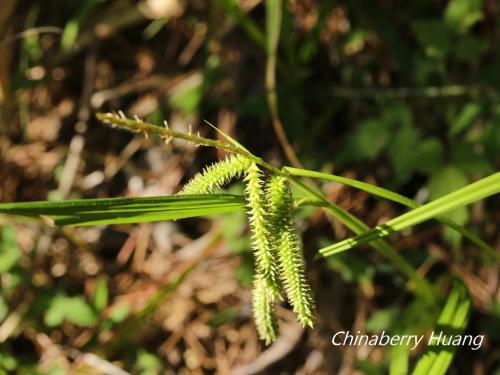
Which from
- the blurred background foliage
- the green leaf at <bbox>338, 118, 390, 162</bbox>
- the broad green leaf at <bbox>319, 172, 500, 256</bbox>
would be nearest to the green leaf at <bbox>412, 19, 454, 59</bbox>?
the blurred background foliage

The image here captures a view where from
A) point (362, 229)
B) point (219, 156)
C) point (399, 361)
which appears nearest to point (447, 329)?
point (399, 361)

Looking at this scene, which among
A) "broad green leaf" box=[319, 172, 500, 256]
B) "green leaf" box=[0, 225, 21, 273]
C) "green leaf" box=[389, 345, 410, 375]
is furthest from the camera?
"green leaf" box=[0, 225, 21, 273]

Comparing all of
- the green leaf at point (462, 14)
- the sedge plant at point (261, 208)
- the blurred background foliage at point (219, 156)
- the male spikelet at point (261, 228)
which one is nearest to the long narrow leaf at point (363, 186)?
the sedge plant at point (261, 208)

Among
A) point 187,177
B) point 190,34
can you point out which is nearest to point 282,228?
point 187,177

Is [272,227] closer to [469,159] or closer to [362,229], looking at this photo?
[362,229]

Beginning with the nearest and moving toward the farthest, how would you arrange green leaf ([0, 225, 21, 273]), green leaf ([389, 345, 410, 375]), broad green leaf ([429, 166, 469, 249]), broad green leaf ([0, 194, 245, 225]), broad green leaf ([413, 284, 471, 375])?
broad green leaf ([0, 194, 245, 225]) < broad green leaf ([413, 284, 471, 375]) < green leaf ([389, 345, 410, 375]) < broad green leaf ([429, 166, 469, 249]) < green leaf ([0, 225, 21, 273])

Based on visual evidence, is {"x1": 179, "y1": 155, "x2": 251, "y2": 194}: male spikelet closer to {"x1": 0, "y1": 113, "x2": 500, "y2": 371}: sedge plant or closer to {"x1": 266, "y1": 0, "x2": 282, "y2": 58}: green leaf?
{"x1": 0, "y1": 113, "x2": 500, "y2": 371}: sedge plant

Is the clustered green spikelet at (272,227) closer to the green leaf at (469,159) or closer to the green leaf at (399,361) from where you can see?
the green leaf at (399,361)
